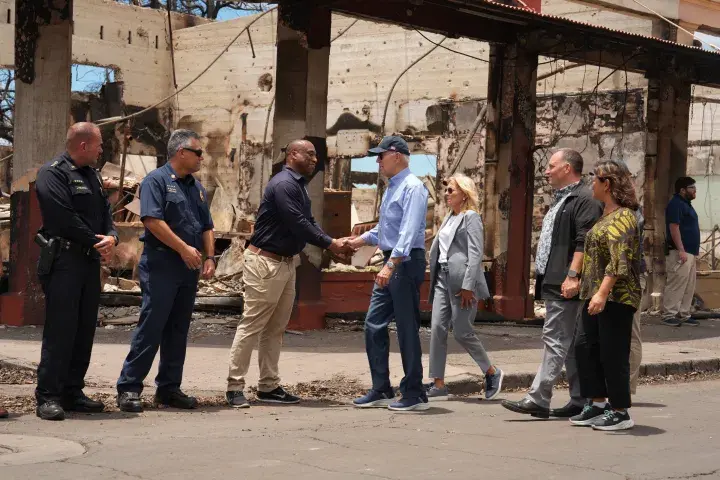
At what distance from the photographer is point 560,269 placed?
26.3ft

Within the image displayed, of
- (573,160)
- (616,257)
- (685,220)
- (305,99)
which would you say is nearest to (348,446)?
(616,257)

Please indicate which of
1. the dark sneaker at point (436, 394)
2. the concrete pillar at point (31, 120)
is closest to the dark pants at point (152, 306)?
the dark sneaker at point (436, 394)

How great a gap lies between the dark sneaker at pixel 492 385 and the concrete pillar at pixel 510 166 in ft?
21.9

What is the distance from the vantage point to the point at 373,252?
710 inches

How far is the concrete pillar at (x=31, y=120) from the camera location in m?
12.5

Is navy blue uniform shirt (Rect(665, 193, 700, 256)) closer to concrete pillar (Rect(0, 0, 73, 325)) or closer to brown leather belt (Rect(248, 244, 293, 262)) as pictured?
concrete pillar (Rect(0, 0, 73, 325))

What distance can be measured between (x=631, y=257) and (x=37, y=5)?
310 inches

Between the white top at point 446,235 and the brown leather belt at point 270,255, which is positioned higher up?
the white top at point 446,235

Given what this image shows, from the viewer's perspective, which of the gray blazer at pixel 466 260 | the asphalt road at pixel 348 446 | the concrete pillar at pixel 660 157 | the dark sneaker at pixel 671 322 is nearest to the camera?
the asphalt road at pixel 348 446

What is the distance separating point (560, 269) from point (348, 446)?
227cm

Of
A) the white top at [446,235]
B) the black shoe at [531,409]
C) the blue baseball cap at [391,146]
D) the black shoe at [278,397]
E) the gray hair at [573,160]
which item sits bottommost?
the black shoe at [278,397]

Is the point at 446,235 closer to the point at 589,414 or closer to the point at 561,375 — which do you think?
the point at 589,414

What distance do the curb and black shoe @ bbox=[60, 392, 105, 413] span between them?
3159 mm

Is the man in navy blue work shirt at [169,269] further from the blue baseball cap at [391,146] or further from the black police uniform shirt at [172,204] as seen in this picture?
the blue baseball cap at [391,146]
